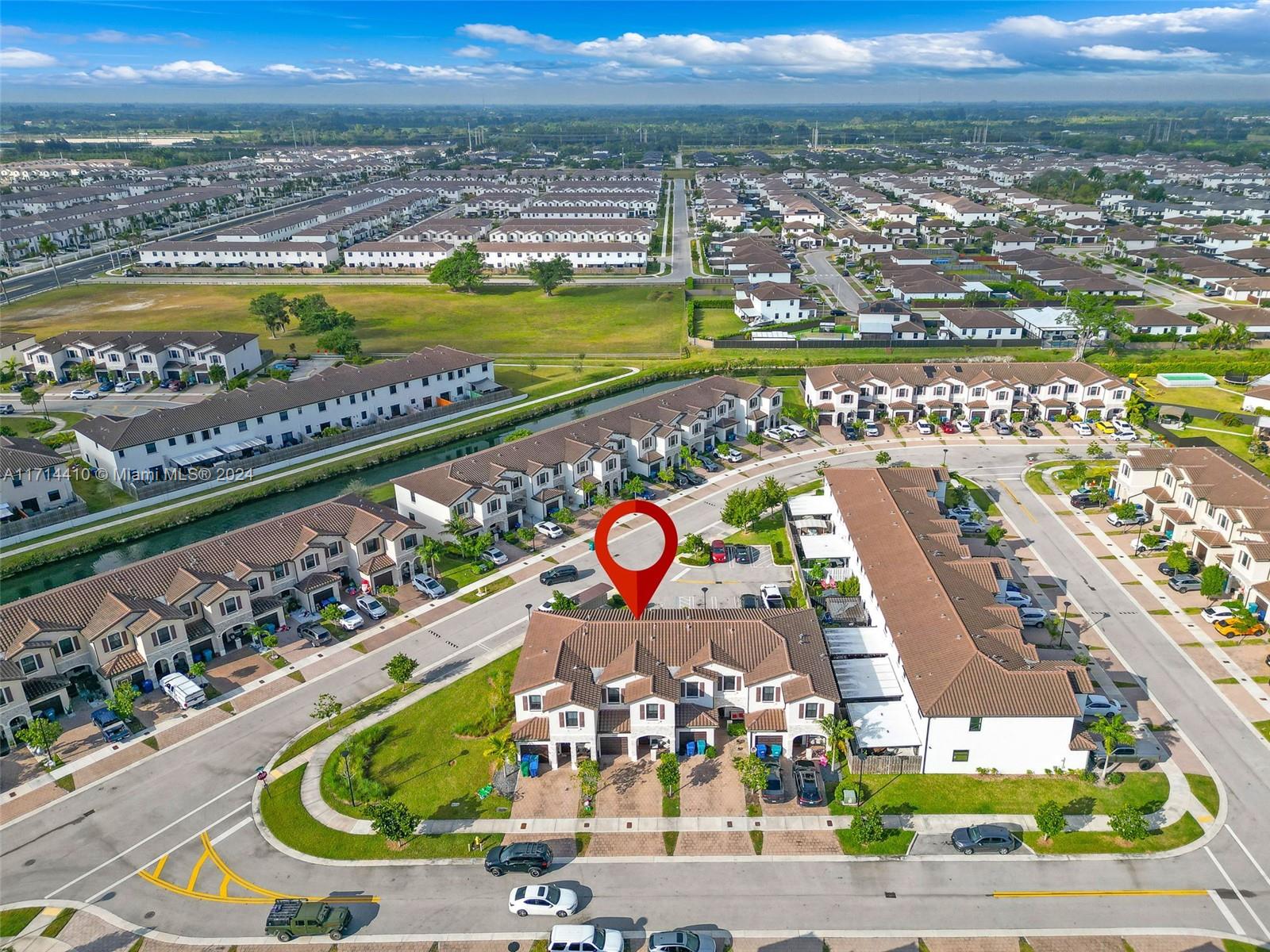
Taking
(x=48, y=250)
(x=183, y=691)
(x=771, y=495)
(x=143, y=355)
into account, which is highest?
(x=48, y=250)

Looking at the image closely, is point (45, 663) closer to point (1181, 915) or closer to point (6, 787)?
point (6, 787)

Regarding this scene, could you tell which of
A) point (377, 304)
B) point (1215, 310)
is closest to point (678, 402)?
point (377, 304)

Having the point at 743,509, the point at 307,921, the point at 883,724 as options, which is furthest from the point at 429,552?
the point at 883,724

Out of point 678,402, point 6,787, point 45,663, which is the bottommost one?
point 6,787

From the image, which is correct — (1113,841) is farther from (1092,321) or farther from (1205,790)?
(1092,321)

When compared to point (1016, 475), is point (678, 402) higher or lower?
higher

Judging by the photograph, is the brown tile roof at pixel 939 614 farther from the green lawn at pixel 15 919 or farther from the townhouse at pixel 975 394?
the green lawn at pixel 15 919
